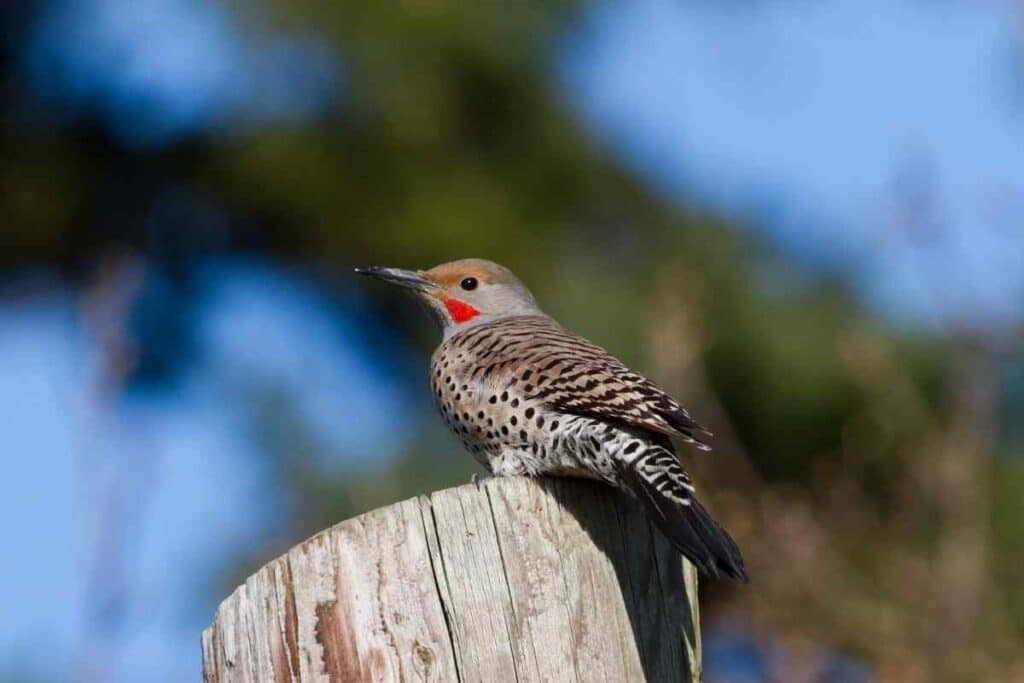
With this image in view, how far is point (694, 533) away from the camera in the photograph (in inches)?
133

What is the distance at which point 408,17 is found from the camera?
11.6 meters

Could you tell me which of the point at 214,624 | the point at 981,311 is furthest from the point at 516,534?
the point at 981,311

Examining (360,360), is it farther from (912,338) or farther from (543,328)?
(543,328)

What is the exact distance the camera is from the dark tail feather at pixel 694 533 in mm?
3326

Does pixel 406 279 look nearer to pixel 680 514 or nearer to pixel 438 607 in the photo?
pixel 680 514

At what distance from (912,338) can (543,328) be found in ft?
16.4

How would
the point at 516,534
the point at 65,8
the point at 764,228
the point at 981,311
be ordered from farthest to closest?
the point at 65,8 < the point at 764,228 < the point at 981,311 < the point at 516,534

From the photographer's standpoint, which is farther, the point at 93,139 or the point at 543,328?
the point at 93,139

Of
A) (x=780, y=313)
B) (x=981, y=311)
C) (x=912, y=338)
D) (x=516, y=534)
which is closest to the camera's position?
(x=516, y=534)

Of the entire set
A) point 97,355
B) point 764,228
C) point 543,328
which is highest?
point 764,228

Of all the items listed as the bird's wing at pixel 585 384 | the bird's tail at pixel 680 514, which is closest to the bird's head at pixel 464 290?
the bird's wing at pixel 585 384

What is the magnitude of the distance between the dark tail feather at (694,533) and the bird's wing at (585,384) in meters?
0.25

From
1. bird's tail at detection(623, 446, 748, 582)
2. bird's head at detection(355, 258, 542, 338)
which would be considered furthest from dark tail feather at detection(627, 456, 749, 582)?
bird's head at detection(355, 258, 542, 338)

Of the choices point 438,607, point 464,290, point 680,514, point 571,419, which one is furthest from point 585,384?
point 464,290
